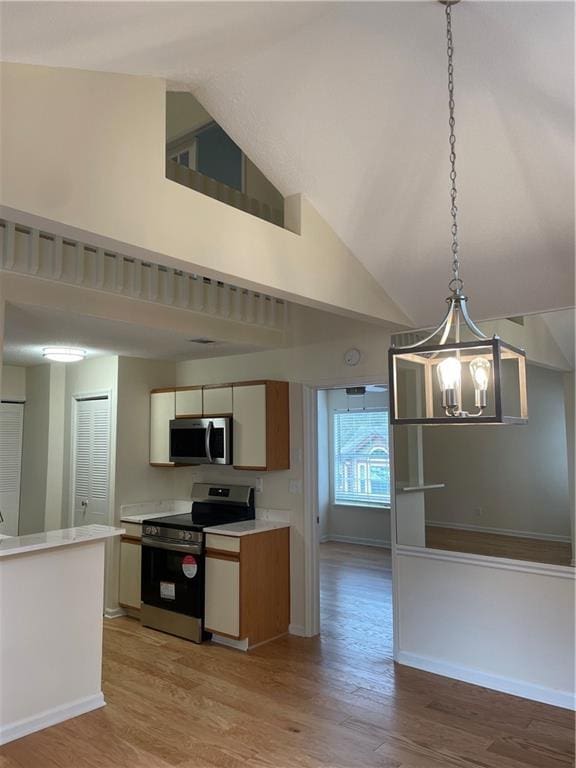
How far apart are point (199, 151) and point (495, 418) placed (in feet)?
10.7

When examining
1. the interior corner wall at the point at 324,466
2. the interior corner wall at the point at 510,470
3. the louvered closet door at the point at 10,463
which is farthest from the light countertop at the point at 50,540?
the interior corner wall at the point at 324,466

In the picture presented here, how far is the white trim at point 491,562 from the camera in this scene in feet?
10.7

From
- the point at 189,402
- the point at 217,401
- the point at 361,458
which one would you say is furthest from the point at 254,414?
the point at 361,458

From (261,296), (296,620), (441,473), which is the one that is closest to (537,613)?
(441,473)

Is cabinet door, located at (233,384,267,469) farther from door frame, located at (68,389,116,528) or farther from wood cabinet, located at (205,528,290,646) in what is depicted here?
door frame, located at (68,389,116,528)

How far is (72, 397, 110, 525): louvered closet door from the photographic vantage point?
16.7ft

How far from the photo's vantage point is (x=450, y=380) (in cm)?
175

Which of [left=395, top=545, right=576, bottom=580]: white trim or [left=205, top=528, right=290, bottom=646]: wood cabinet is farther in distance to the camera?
[left=205, top=528, right=290, bottom=646]: wood cabinet

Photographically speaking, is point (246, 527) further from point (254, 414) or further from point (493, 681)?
point (493, 681)

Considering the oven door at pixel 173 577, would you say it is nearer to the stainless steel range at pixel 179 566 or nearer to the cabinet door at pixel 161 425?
the stainless steel range at pixel 179 566

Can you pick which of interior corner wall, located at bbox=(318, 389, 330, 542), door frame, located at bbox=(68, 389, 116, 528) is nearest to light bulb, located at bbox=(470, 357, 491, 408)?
door frame, located at bbox=(68, 389, 116, 528)

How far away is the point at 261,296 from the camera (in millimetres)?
4477

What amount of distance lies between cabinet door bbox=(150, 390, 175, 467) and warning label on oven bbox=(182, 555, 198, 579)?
1.00m

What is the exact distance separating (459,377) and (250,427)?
2.95m
